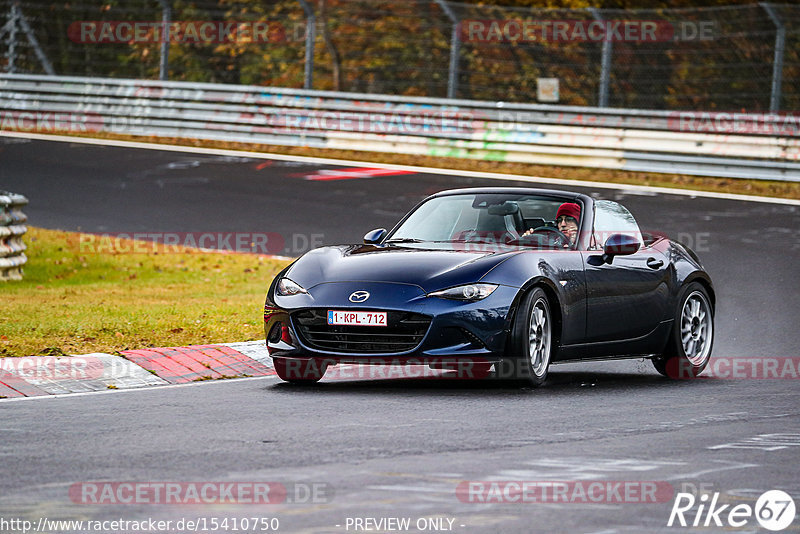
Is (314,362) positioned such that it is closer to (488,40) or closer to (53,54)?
(488,40)

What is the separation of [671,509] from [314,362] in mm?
4184

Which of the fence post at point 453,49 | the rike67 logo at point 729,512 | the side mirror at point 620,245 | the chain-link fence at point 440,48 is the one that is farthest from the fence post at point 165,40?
the rike67 logo at point 729,512

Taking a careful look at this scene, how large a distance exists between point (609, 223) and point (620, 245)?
0.71 m

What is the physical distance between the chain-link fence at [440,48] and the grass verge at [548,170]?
1.25m

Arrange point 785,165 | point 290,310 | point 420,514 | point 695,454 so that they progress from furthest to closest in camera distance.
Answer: point 785,165, point 290,310, point 695,454, point 420,514

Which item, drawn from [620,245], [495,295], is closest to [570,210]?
[620,245]

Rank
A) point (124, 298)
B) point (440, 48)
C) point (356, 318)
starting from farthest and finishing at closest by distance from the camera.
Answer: point (440, 48), point (124, 298), point (356, 318)

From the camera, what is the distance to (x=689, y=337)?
10.8 metres

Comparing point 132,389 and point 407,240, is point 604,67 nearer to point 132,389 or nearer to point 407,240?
point 407,240

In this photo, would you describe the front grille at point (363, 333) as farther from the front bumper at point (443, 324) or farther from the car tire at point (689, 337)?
the car tire at point (689, 337)

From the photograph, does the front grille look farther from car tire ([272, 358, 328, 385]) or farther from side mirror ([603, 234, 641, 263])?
side mirror ([603, 234, 641, 263])

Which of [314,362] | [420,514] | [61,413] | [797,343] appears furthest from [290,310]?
[797,343]

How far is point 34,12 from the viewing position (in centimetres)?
3002

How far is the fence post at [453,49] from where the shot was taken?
24.9 metres
